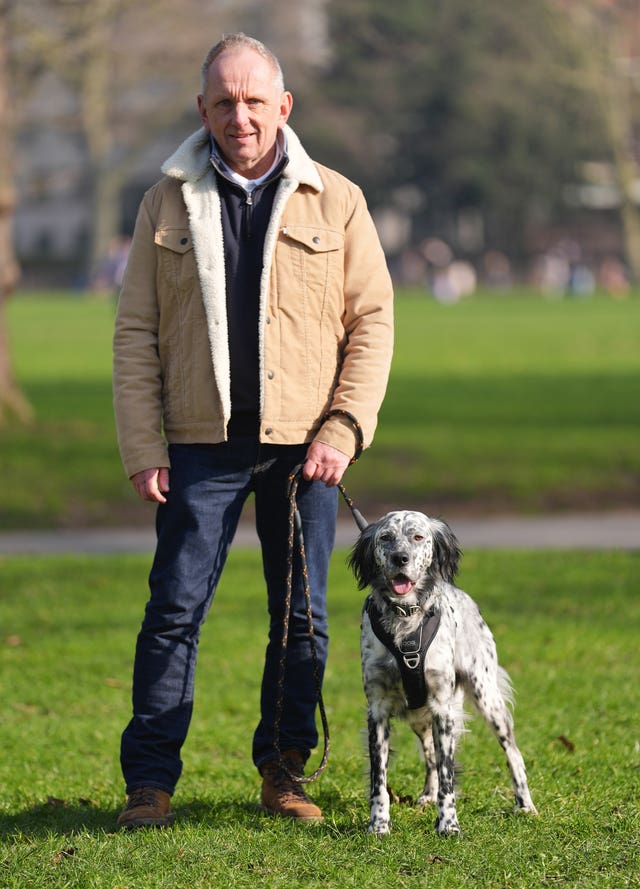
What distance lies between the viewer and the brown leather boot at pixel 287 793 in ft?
16.8

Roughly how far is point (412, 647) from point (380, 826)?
58 centimetres

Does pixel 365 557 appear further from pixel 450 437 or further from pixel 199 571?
pixel 450 437

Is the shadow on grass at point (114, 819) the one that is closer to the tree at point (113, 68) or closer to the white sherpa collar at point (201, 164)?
the white sherpa collar at point (201, 164)

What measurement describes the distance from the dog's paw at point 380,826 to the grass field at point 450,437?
859cm

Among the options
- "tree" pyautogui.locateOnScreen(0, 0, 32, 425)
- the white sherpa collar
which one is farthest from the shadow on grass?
"tree" pyautogui.locateOnScreen(0, 0, 32, 425)

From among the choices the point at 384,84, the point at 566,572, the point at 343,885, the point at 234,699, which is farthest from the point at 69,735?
the point at 384,84

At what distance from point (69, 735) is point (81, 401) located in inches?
512

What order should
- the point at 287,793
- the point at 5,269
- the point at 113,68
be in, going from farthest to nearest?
1. the point at 113,68
2. the point at 5,269
3. the point at 287,793

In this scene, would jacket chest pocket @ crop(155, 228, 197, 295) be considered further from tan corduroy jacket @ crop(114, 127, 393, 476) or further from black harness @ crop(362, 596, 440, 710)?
black harness @ crop(362, 596, 440, 710)

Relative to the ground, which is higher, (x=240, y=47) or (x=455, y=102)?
(x=455, y=102)

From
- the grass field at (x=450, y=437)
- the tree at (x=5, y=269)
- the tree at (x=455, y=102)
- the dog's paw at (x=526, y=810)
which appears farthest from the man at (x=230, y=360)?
the tree at (x=455, y=102)

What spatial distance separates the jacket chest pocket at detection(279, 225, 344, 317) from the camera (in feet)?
16.2

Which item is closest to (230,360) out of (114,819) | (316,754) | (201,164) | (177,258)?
(177,258)

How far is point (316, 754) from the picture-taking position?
6488 mm
